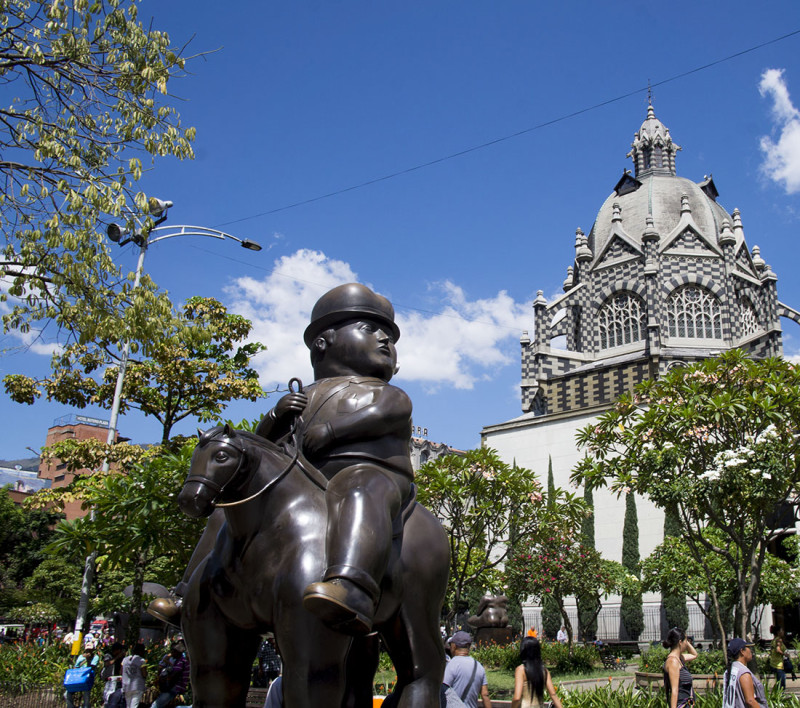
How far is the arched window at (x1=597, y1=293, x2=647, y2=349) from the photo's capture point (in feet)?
131

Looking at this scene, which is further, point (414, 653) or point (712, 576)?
point (712, 576)

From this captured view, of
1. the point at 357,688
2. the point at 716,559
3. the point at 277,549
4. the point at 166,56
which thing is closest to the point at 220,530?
the point at 277,549

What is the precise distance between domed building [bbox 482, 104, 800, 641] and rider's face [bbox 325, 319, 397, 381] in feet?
105

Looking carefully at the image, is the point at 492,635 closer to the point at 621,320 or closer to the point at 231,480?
the point at 621,320

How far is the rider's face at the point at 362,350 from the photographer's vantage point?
3955 millimetres

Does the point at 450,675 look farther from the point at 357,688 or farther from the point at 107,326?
the point at 107,326

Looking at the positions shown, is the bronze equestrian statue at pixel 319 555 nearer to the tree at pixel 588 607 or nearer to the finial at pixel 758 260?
the tree at pixel 588 607

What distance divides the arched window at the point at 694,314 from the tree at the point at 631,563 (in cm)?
1084

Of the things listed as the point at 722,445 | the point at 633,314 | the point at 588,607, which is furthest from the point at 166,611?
the point at 633,314

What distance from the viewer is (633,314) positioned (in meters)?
40.3

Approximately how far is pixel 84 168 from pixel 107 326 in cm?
186

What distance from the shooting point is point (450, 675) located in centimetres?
645

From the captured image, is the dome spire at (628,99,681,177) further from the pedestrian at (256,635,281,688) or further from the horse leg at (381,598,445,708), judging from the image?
the horse leg at (381,598,445,708)

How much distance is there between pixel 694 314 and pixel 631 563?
14.7 m
